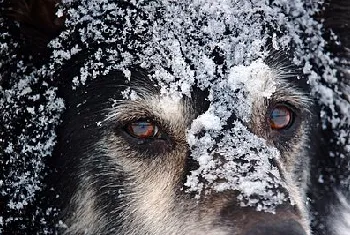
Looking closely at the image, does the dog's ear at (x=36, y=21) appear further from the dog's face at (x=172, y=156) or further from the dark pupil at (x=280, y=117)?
the dark pupil at (x=280, y=117)

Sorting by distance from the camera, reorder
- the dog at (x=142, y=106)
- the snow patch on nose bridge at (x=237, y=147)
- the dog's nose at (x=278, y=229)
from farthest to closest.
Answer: the dog at (x=142, y=106), the snow patch on nose bridge at (x=237, y=147), the dog's nose at (x=278, y=229)

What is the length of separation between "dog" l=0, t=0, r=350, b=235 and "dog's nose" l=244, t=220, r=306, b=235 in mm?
273

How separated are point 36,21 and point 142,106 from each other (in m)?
0.65

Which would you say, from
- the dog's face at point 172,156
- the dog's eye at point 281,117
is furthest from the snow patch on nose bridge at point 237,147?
the dog's eye at point 281,117

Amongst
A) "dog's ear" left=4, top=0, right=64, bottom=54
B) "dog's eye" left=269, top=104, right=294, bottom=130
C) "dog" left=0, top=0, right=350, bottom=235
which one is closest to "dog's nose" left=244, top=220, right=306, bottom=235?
"dog" left=0, top=0, right=350, bottom=235

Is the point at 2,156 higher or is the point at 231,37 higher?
the point at 231,37

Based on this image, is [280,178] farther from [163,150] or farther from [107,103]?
[107,103]

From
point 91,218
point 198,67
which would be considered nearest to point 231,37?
point 198,67

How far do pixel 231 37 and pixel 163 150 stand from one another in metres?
0.62

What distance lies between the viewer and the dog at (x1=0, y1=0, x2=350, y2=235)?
9.09 feet

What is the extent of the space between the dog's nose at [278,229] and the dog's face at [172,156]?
9 centimetres

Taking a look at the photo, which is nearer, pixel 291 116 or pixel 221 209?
pixel 221 209

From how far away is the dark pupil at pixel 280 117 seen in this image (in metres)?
3.00

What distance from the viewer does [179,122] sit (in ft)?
9.21
